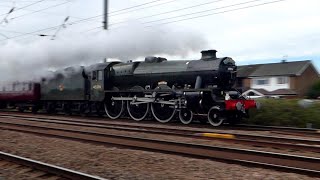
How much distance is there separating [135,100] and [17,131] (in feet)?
22.1

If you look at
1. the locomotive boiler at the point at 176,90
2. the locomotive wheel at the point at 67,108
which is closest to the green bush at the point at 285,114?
the locomotive boiler at the point at 176,90

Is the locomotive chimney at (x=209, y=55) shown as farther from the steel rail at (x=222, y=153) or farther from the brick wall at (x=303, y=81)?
the brick wall at (x=303, y=81)

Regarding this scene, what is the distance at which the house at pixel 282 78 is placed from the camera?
55.6 m

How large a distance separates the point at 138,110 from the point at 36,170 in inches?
527

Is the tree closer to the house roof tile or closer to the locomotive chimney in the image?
the house roof tile

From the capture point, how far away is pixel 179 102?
1848 centimetres

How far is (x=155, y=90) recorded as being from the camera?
773 inches

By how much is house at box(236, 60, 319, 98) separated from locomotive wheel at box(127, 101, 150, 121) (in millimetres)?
34707

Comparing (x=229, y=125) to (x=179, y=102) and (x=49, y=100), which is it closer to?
(x=179, y=102)

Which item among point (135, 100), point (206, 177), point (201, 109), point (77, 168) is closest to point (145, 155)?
point (77, 168)

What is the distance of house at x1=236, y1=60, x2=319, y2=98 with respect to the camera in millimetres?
55625

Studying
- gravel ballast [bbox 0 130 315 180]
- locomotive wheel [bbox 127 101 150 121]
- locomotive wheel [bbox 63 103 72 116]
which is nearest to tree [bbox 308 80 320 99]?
locomotive wheel [bbox 63 103 72 116]

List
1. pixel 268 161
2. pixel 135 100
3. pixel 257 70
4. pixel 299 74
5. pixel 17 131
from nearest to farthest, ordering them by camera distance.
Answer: pixel 268 161 < pixel 17 131 < pixel 135 100 < pixel 299 74 < pixel 257 70

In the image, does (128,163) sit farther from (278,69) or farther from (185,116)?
(278,69)
